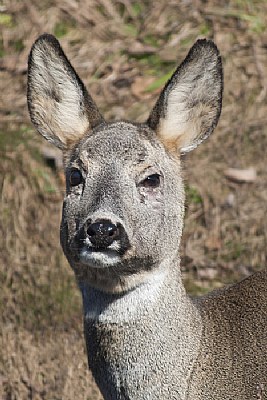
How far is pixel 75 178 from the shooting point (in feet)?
14.4

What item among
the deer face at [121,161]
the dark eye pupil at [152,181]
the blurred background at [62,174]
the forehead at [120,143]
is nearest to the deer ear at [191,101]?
the deer face at [121,161]

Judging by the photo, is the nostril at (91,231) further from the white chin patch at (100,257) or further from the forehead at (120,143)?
the forehead at (120,143)

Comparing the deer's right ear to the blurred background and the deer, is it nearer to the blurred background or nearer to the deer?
the deer

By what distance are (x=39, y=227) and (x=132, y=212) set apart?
120 inches

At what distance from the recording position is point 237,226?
740 centimetres

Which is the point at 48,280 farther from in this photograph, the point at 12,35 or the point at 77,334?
the point at 12,35

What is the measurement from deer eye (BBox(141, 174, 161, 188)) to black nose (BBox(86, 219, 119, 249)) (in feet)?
1.31

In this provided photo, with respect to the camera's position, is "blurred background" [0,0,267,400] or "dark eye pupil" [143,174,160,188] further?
"blurred background" [0,0,267,400]

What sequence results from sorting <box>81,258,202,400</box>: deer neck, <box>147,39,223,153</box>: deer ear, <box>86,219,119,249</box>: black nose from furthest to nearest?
1. <box>147,39,223,153</box>: deer ear
2. <box>81,258,202,400</box>: deer neck
3. <box>86,219,119,249</box>: black nose

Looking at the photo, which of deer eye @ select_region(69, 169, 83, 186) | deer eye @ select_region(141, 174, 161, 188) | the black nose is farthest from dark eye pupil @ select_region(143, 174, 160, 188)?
the black nose

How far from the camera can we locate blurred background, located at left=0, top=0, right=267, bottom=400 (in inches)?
264

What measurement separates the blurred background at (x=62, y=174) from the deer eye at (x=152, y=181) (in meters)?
2.03

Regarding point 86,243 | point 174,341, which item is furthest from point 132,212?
point 174,341

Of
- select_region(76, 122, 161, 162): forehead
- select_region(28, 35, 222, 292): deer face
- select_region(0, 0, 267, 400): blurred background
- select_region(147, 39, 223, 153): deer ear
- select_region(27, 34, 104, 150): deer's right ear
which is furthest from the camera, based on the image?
select_region(0, 0, 267, 400): blurred background
